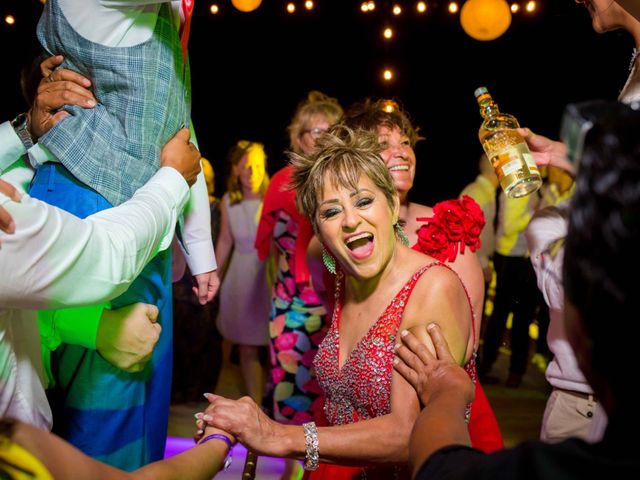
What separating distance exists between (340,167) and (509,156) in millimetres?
492

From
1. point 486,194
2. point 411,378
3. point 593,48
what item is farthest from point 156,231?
point 593,48

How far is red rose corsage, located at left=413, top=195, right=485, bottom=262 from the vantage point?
2389 millimetres

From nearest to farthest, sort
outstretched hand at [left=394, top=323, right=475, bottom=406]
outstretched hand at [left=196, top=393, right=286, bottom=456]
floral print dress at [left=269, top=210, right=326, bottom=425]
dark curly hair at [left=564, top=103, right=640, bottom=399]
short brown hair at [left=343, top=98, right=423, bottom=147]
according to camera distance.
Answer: dark curly hair at [left=564, top=103, right=640, bottom=399], outstretched hand at [left=394, top=323, right=475, bottom=406], outstretched hand at [left=196, top=393, right=286, bottom=456], short brown hair at [left=343, top=98, right=423, bottom=147], floral print dress at [left=269, top=210, right=326, bottom=425]

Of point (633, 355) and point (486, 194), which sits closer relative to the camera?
point (633, 355)

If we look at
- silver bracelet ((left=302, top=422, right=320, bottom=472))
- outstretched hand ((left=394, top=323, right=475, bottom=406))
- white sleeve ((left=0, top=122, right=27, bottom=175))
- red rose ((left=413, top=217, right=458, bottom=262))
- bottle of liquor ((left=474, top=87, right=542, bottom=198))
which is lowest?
silver bracelet ((left=302, top=422, right=320, bottom=472))

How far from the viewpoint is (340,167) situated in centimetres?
194

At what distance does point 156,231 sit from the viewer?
1488mm

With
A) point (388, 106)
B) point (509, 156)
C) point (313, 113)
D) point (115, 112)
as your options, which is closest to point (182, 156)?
point (115, 112)

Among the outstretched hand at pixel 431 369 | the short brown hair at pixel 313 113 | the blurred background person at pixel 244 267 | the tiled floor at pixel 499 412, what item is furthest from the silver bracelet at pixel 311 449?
the blurred background person at pixel 244 267

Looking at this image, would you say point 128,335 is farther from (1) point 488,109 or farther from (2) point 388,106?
(2) point 388,106

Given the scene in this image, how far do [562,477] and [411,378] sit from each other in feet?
2.39

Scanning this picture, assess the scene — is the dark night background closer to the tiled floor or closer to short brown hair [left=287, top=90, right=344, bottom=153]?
the tiled floor

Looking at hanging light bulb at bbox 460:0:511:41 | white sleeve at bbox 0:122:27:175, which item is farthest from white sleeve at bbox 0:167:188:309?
hanging light bulb at bbox 460:0:511:41

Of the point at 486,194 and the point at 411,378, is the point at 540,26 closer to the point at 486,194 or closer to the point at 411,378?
the point at 486,194
